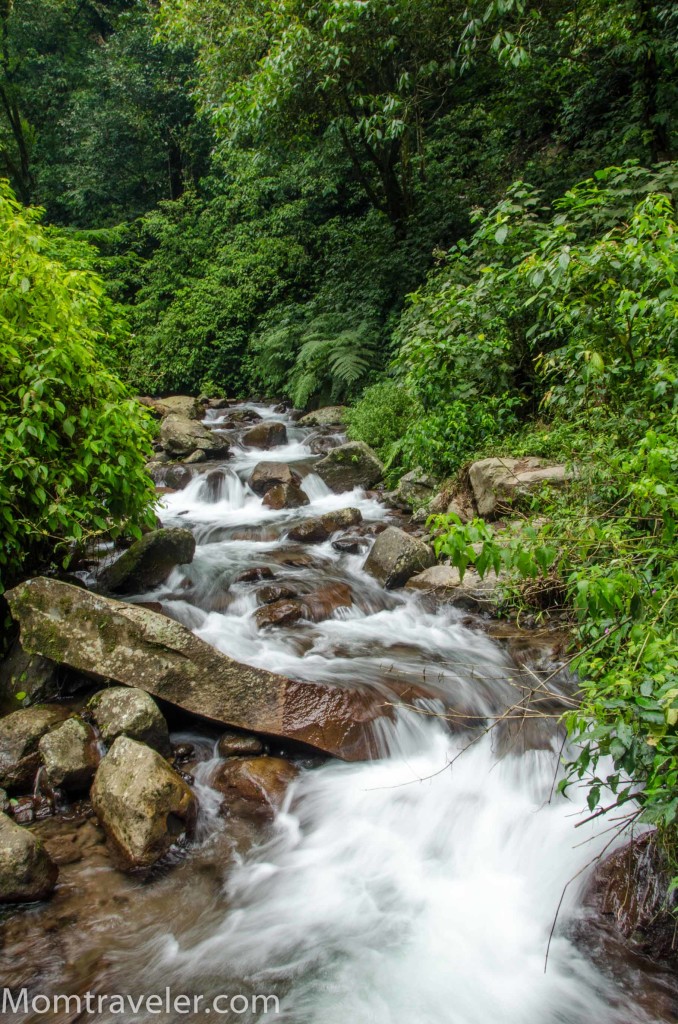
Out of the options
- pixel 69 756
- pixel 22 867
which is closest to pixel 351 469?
pixel 69 756

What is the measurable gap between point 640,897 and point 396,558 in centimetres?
383

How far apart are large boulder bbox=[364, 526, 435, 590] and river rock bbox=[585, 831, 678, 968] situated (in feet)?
11.5

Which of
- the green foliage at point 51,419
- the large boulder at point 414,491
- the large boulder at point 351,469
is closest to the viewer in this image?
the green foliage at point 51,419

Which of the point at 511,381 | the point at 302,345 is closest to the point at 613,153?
the point at 511,381

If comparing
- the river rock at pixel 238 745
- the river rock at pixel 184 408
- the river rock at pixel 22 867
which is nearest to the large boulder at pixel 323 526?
the river rock at pixel 238 745

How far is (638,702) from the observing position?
2.26 metres

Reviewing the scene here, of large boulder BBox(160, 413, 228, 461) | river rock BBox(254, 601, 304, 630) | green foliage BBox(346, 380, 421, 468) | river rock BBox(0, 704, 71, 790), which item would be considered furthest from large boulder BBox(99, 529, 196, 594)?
large boulder BBox(160, 413, 228, 461)

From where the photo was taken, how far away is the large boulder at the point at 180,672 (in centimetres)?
418

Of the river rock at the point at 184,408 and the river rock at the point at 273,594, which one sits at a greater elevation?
the river rock at the point at 184,408

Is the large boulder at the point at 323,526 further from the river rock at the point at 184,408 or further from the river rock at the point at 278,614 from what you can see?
the river rock at the point at 184,408

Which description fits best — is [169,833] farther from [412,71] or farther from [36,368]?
[412,71]

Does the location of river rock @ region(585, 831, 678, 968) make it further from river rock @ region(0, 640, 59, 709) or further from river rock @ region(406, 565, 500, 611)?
river rock @ region(0, 640, 59, 709)

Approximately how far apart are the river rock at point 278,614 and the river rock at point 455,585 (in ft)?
3.93

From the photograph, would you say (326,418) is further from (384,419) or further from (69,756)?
(69,756)
